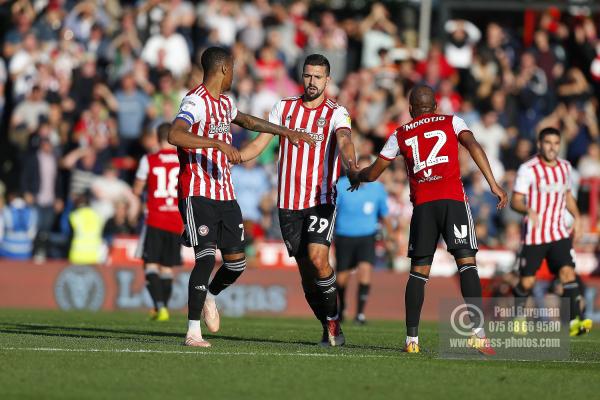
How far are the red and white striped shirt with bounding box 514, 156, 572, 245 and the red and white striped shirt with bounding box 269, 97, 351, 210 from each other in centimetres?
421

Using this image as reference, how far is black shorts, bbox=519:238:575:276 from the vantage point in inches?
593

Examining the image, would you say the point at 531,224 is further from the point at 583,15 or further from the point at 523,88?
the point at 583,15

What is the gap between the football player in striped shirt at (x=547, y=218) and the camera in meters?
14.9

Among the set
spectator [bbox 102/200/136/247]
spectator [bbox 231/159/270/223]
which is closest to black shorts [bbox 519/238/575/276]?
spectator [bbox 231/159/270/223]

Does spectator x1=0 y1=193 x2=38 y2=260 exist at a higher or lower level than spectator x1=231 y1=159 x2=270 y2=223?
lower

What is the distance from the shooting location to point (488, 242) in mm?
21984

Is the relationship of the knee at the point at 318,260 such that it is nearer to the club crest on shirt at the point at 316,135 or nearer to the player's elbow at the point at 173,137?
the club crest on shirt at the point at 316,135

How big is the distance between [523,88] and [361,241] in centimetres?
760

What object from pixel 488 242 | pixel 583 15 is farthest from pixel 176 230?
pixel 583 15

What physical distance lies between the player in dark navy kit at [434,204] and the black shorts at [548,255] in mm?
4530

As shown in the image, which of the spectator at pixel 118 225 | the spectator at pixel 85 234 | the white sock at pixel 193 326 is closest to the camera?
the white sock at pixel 193 326

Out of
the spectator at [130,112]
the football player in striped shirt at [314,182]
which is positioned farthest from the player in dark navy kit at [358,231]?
the football player in striped shirt at [314,182]

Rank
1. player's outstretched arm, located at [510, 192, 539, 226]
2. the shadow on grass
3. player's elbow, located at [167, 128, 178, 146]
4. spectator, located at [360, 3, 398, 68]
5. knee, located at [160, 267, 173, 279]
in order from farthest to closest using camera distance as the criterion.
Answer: spectator, located at [360, 3, 398, 68] → knee, located at [160, 267, 173, 279] → player's outstretched arm, located at [510, 192, 539, 226] → the shadow on grass → player's elbow, located at [167, 128, 178, 146]

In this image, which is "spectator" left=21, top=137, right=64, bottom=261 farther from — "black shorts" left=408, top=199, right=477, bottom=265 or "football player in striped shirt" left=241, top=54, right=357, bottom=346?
"black shorts" left=408, top=199, right=477, bottom=265
